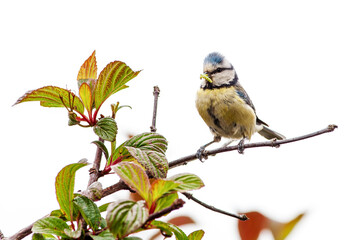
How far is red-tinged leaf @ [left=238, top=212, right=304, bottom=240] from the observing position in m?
0.52

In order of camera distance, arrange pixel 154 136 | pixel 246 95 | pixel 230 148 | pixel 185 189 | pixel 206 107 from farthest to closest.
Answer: pixel 246 95 → pixel 206 107 → pixel 230 148 → pixel 154 136 → pixel 185 189

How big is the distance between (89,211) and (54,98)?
193 millimetres

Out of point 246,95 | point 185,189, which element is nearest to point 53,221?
point 185,189

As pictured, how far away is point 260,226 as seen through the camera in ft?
1.78

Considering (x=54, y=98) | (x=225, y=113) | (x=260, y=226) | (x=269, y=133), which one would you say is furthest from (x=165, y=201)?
(x=269, y=133)

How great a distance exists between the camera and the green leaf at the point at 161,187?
0.47m

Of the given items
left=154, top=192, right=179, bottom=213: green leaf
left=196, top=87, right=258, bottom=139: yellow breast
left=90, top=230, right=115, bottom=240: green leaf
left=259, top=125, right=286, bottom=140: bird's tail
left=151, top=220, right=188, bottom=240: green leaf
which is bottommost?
left=259, top=125, right=286, bottom=140: bird's tail

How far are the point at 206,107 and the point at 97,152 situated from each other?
4.49ft

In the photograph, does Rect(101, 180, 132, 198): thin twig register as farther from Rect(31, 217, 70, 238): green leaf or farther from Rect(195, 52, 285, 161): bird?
Rect(195, 52, 285, 161): bird

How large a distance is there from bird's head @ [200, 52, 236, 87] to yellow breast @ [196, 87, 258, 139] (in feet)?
0.15

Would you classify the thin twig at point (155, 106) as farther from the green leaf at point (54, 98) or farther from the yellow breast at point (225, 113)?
the yellow breast at point (225, 113)

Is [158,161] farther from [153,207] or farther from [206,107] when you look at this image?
[206,107]

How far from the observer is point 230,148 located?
2.47 feet

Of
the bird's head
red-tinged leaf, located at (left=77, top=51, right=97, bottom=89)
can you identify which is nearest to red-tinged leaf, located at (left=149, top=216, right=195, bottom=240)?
red-tinged leaf, located at (left=77, top=51, right=97, bottom=89)
